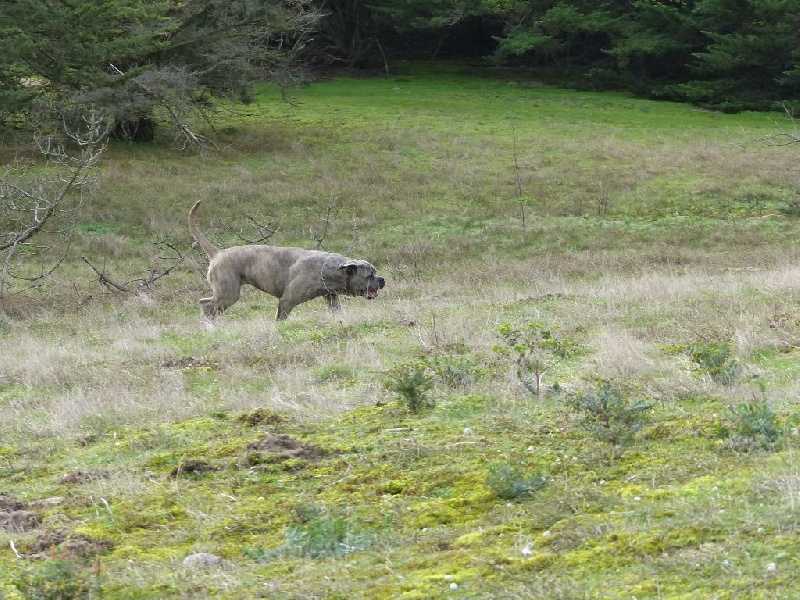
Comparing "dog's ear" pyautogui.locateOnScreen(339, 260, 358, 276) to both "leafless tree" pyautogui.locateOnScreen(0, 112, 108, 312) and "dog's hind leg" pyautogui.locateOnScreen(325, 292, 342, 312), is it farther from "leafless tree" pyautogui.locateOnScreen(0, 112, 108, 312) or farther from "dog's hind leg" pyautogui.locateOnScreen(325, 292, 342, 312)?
"leafless tree" pyautogui.locateOnScreen(0, 112, 108, 312)

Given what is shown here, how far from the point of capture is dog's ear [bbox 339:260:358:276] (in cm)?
1563

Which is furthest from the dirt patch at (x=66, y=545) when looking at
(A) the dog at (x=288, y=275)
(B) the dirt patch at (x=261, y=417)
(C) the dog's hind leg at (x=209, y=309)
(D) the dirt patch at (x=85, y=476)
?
(C) the dog's hind leg at (x=209, y=309)

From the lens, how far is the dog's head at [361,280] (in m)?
15.8

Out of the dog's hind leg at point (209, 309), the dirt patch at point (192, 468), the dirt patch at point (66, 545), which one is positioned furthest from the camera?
the dog's hind leg at point (209, 309)

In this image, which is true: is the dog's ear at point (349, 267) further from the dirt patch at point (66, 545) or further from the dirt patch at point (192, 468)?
the dirt patch at point (66, 545)

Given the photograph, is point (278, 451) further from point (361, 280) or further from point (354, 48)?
point (354, 48)

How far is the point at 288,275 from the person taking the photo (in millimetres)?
15859

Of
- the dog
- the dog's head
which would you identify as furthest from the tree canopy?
the dog's head

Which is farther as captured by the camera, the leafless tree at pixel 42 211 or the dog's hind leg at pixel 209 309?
the leafless tree at pixel 42 211

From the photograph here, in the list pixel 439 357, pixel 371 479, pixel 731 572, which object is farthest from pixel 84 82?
pixel 731 572

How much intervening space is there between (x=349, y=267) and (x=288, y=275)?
940 millimetres

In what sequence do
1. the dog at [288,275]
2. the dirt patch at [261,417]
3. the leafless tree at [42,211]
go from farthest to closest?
the leafless tree at [42,211] < the dog at [288,275] < the dirt patch at [261,417]

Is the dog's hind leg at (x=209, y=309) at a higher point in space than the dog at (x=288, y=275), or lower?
lower

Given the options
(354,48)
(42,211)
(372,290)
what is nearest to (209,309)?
(372,290)
